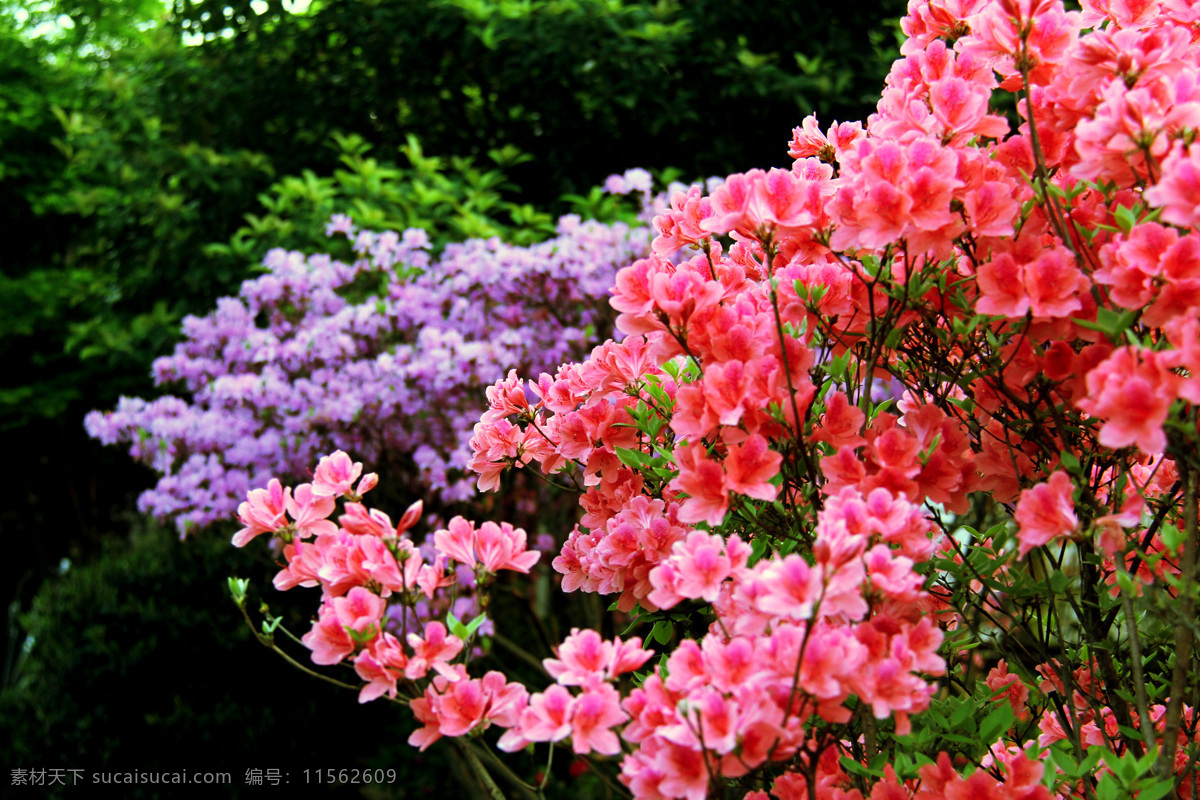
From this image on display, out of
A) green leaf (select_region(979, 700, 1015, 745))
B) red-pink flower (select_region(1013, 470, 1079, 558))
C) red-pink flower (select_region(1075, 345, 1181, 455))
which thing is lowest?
green leaf (select_region(979, 700, 1015, 745))

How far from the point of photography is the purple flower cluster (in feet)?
12.6

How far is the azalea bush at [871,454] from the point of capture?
1044mm

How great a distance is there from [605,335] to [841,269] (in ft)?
9.20

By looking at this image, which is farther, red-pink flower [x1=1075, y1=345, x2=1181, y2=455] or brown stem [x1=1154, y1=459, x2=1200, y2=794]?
brown stem [x1=1154, y1=459, x2=1200, y2=794]

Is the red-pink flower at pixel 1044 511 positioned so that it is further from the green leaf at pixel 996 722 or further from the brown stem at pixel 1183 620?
the green leaf at pixel 996 722

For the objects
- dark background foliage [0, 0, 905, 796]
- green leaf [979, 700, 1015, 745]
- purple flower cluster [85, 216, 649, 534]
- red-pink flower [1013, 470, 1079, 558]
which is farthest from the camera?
dark background foliage [0, 0, 905, 796]

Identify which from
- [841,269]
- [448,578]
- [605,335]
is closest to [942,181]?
[841,269]

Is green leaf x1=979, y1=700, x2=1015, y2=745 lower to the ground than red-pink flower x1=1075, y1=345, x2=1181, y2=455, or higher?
lower

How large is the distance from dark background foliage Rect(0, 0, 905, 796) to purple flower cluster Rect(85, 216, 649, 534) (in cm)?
59

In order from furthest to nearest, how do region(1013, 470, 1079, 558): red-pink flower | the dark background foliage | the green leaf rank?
the dark background foliage → the green leaf → region(1013, 470, 1079, 558): red-pink flower

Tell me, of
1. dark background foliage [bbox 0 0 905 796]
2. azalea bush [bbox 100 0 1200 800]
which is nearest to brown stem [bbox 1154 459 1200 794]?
azalea bush [bbox 100 0 1200 800]

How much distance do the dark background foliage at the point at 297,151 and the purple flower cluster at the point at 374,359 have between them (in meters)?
0.59

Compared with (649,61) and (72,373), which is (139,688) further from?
(72,373)

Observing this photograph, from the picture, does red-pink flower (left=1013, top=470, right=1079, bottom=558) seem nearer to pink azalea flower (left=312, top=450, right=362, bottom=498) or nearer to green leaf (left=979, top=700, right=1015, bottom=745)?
green leaf (left=979, top=700, right=1015, bottom=745)
